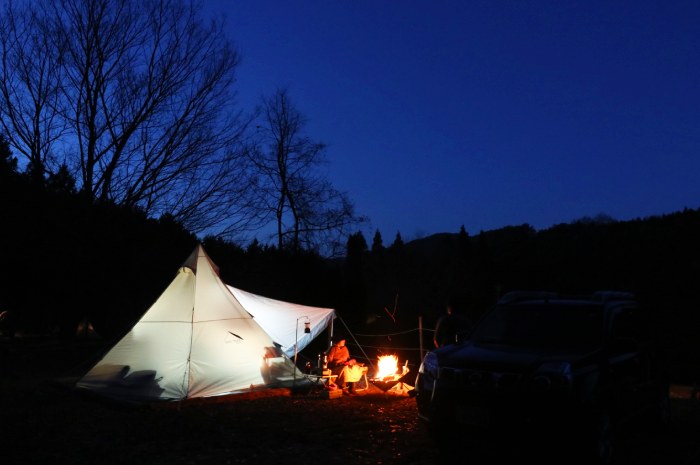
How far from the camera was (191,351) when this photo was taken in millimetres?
10539

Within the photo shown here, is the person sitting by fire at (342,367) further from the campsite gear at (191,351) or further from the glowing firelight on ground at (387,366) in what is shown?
the campsite gear at (191,351)

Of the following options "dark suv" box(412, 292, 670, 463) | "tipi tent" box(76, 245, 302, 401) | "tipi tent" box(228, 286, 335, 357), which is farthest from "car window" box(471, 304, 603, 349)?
"tipi tent" box(228, 286, 335, 357)

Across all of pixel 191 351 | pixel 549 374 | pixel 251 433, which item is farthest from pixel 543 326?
pixel 191 351

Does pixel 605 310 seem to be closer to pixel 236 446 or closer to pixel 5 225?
pixel 236 446

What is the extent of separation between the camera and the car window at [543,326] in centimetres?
625

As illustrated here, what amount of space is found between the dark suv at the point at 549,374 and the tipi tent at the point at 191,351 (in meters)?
5.48

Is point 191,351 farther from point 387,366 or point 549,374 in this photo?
point 549,374

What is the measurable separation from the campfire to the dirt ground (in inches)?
8.1

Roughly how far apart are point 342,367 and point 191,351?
9.56ft

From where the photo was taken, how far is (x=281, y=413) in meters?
9.24

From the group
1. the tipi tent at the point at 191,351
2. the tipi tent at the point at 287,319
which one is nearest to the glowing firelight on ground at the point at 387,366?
the tipi tent at the point at 191,351

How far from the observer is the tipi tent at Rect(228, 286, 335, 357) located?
44.4 ft

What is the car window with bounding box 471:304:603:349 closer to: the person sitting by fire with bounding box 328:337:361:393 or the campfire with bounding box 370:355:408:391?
the campfire with bounding box 370:355:408:391

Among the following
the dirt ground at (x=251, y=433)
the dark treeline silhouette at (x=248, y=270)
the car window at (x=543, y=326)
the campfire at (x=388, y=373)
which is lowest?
the dirt ground at (x=251, y=433)
